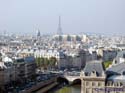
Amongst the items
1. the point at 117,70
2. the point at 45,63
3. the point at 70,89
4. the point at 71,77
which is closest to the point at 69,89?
the point at 70,89

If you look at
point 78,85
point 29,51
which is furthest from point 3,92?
point 29,51

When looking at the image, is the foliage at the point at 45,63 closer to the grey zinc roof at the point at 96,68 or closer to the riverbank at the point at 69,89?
the riverbank at the point at 69,89

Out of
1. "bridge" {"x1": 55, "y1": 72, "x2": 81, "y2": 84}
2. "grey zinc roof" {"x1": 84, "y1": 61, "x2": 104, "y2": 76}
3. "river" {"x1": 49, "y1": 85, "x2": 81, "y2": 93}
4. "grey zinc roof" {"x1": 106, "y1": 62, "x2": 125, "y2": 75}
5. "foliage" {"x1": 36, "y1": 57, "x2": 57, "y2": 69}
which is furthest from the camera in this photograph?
"foliage" {"x1": 36, "y1": 57, "x2": 57, "y2": 69}

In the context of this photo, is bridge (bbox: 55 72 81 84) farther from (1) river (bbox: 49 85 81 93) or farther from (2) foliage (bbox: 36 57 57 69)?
(2) foliage (bbox: 36 57 57 69)

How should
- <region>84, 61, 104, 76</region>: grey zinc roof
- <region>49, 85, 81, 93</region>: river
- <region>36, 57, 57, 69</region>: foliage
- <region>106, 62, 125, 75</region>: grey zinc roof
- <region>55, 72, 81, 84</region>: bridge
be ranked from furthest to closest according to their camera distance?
<region>36, 57, 57, 69</region>: foliage < <region>55, 72, 81, 84</region>: bridge < <region>49, 85, 81, 93</region>: river < <region>106, 62, 125, 75</region>: grey zinc roof < <region>84, 61, 104, 76</region>: grey zinc roof

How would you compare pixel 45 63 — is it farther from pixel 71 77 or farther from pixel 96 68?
pixel 96 68

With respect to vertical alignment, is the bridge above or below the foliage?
below

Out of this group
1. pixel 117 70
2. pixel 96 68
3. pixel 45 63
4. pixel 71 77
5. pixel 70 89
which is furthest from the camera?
pixel 45 63

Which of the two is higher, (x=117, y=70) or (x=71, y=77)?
(x=117, y=70)

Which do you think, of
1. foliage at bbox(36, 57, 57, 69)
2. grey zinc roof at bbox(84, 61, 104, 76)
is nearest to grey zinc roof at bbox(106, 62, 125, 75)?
grey zinc roof at bbox(84, 61, 104, 76)

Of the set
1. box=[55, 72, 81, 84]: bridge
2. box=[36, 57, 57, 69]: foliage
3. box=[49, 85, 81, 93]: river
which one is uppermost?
box=[36, 57, 57, 69]: foliage

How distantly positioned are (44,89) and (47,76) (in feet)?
20.4

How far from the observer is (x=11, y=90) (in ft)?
102

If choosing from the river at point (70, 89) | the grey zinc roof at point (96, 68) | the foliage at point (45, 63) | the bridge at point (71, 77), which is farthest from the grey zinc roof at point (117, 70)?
the foliage at point (45, 63)
